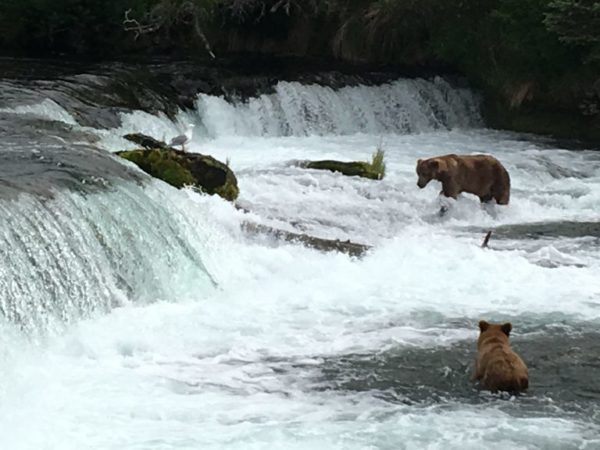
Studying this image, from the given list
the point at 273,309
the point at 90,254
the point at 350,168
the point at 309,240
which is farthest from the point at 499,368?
the point at 350,168

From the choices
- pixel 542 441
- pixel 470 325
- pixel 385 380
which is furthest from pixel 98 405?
pixel 470 325

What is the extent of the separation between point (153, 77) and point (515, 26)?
6.20m

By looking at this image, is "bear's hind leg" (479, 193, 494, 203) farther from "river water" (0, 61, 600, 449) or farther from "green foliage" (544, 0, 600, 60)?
"green foliage" (544, 0, 600, 60)

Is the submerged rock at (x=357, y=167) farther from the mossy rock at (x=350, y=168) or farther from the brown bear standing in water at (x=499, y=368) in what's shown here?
the brown bear standing in water at (x=499, y=368)

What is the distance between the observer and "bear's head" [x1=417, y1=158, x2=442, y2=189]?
12148mm

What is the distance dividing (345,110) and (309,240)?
9076 millimetres

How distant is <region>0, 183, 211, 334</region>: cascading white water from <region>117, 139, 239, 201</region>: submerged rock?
1274 mm

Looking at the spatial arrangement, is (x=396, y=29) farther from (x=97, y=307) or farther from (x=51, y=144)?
(x=97, y=307)

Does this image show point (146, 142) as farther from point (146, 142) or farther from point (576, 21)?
point (576, 21)

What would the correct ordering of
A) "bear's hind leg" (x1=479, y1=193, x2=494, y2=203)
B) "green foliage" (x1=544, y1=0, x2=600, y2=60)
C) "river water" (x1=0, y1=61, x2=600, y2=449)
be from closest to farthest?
"river water" (x1=0, y1=61, x2=600, y2=449)
"bear's hind leg" (x1=479, y1=193, x2=494, y2=203)
"green foliage" (x1=544, y1=0, x2=600, y2=60)

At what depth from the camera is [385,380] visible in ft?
21.8

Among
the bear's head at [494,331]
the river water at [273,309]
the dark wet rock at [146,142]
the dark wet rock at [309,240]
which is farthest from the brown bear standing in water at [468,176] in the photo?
the bear's head at [494,331]

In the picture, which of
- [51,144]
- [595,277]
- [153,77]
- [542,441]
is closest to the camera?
[542,441]

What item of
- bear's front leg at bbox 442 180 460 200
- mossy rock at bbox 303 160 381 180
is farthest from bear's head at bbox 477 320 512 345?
mossy rock at bbox 303 160 381 180
